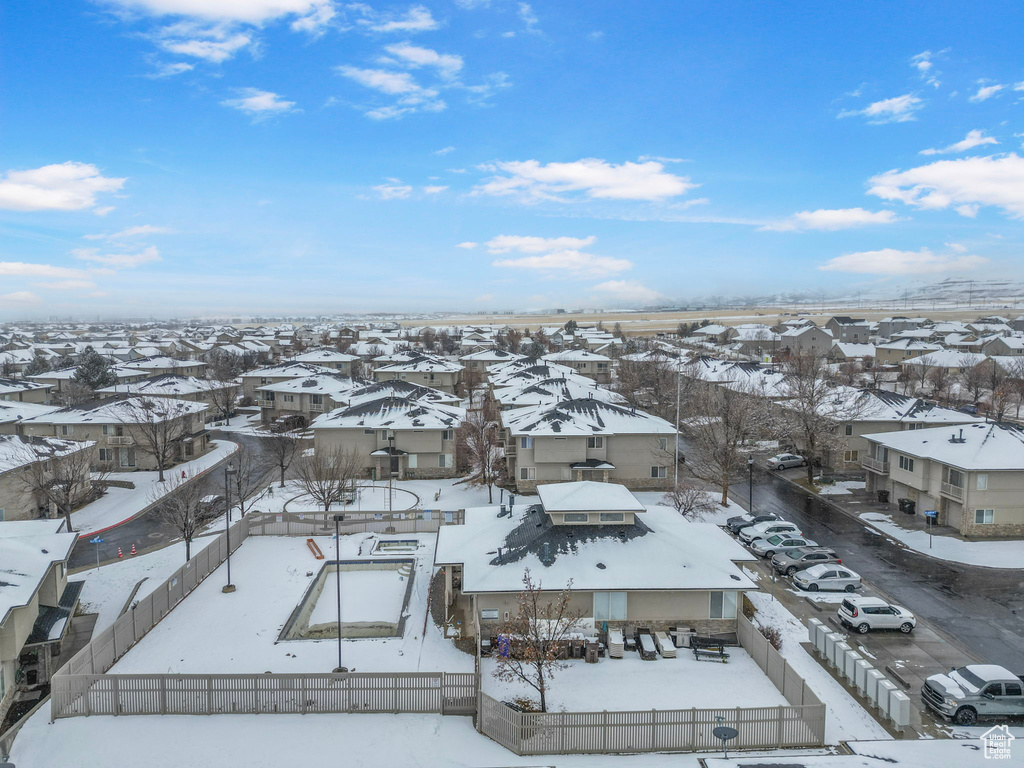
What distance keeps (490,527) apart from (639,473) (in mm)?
18625

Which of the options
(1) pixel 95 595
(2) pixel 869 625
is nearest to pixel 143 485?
(1) pixel 95 595

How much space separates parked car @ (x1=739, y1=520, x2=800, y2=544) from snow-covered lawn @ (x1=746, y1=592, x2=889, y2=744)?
221 inches

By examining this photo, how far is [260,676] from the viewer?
16125mm

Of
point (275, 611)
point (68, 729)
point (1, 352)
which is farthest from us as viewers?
point (1, 352)

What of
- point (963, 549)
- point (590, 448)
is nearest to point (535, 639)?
point (963, 549)

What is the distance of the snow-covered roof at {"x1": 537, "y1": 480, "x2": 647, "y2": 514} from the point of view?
23391 mm

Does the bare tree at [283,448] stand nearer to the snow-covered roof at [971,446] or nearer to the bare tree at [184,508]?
the bare tree at [184,508]

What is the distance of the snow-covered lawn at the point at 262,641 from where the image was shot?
18709 millimetres

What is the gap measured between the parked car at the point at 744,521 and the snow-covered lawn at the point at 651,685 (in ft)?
40.6

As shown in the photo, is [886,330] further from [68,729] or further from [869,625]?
[68,729]

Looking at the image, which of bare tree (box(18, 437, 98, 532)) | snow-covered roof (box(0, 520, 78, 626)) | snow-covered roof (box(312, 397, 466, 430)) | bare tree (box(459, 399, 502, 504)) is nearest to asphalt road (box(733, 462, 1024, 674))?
bare tree (box(459, 399, 502, 504))

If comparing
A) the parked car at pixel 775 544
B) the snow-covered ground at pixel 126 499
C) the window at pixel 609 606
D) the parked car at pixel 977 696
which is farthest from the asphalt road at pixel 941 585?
the snow-covered ground at pixel 126 499

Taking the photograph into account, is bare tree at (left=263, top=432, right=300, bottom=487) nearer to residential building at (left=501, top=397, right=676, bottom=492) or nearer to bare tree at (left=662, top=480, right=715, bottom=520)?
residential building at (left=501, top=397, right=676, bottom=492)

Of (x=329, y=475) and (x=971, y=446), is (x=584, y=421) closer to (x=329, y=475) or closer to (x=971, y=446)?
(x=329, y=475)
